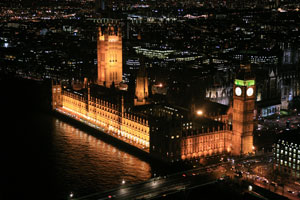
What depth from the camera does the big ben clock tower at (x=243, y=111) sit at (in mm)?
76312

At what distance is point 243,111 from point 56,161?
30982mm

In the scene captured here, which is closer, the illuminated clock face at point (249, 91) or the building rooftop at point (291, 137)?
the building rooftop at point (291, 137)

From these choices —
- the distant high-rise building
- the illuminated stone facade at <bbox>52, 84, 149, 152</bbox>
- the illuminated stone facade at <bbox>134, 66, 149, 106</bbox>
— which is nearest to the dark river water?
the illuminated stone facade at <bbox>52, 84, 149, 152</bbox>

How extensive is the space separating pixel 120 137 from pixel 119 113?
481 centimetres

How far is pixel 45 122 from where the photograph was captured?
10244 cm

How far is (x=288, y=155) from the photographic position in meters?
68.8

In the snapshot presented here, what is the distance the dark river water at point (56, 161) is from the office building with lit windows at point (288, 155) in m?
18.1

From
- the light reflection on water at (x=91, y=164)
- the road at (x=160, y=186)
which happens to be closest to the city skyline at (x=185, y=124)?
the road at (x=160, y=186)

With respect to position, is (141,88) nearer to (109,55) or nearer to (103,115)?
(103,115)

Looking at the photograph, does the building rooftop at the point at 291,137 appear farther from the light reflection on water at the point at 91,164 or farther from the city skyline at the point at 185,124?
the light reflection on water at the point at 91,164

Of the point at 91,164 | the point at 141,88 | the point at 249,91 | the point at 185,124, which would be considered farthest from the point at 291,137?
the point at 141,88

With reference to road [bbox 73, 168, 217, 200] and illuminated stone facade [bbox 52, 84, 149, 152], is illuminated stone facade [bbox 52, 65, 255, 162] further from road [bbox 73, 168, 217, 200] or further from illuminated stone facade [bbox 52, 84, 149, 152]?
road [bbox 73, 168, 217, 200]

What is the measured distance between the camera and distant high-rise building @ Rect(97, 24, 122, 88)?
117312 millimetres

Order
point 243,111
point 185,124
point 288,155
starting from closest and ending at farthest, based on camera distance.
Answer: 1. point 288,155
2. point 243,111
3. point 185,124
